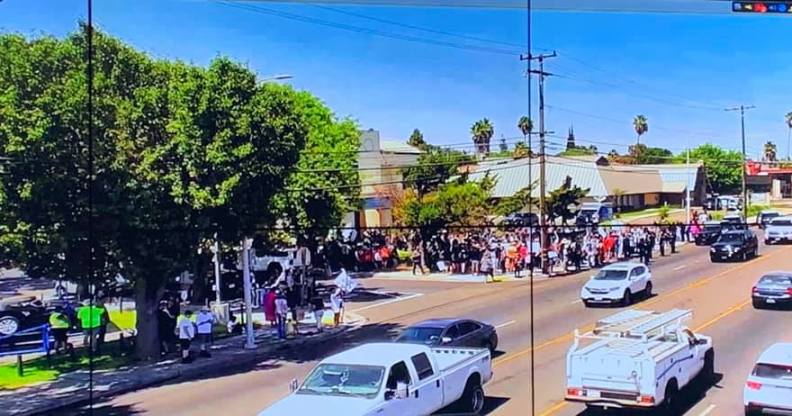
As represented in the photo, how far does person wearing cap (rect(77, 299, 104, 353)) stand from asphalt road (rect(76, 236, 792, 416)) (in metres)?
0.28

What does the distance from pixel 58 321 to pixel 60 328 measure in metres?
0.05

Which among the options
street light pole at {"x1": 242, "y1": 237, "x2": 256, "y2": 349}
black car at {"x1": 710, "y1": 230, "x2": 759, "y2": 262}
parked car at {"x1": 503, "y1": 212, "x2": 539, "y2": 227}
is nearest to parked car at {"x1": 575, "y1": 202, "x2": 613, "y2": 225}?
parked car at {"x1": 503, "y1": 212, "x2": 539, "y2": 227}

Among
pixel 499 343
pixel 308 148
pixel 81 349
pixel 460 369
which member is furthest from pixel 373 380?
pixel 81 349

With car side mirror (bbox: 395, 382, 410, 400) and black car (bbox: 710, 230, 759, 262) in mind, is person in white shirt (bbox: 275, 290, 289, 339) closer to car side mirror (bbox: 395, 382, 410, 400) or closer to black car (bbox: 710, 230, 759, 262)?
car side mirror (bbox: 395, 382, 410, 400)

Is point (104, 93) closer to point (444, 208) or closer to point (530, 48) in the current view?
point (444, 208)

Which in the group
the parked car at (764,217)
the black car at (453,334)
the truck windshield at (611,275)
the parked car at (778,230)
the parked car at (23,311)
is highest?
the parked car at (764,217)

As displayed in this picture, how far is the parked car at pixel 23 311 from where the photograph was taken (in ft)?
10.6

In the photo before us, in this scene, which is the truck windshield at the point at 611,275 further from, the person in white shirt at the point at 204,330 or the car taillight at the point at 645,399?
the person in white shirt at the point at 204,330

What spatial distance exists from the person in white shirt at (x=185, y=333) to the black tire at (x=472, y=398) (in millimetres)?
1203

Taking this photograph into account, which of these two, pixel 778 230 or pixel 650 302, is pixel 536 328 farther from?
pixel 778 230

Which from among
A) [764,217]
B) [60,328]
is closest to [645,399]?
[764,217]

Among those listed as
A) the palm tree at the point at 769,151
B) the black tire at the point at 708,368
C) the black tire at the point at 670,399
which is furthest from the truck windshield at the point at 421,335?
the palm tree at the point at 769,151

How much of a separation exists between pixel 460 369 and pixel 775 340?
144cm

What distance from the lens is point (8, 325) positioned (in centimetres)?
321
